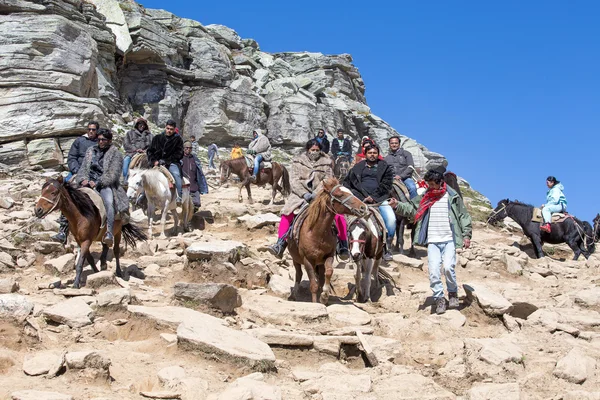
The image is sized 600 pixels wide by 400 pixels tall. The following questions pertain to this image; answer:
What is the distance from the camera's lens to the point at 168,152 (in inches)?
511

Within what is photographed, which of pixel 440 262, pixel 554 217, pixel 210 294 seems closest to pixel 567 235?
pixel 554 217

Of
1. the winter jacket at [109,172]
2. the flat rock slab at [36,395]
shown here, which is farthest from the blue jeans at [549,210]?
the flat rock slab at [36,395]

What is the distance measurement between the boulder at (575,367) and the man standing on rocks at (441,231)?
79.7 inches

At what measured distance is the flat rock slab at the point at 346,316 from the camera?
7.05m

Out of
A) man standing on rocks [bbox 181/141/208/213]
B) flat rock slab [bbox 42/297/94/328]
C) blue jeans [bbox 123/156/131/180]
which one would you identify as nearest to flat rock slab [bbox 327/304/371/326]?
flat rock slab [bbox 42/297/94/328]

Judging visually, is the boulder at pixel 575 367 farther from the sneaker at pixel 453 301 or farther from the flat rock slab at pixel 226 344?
the flat rock slab at pixel 226 344

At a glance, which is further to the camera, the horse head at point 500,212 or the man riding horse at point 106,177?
the horse head at point 500,212

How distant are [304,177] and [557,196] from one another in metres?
9.46

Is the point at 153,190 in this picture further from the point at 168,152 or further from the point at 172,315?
the point at 172,315

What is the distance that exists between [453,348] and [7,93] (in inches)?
772

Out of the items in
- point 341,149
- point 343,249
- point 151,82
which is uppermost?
point 151,82

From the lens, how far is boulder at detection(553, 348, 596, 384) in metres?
5.54

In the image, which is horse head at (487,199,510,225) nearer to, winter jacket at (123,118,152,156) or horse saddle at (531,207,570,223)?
horse saddle at (531,207,570,223)

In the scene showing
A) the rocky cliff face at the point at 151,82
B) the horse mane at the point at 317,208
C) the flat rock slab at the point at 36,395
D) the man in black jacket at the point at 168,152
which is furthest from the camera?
the rocky cliff face at the point at 151,82
